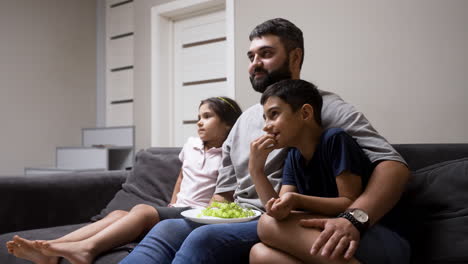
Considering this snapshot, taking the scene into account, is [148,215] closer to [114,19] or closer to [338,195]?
[338,195]

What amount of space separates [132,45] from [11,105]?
4.15 feet

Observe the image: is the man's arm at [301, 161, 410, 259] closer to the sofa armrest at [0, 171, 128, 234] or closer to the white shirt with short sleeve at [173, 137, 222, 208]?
the white shirt with short sleeve at [173, 137, 222, 208]

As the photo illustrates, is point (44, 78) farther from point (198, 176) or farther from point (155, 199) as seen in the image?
point (198, 176)

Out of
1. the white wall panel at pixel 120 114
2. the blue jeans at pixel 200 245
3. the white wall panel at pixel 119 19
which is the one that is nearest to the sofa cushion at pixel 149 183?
the blue jeans at pixel 200 245

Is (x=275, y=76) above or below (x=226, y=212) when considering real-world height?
above

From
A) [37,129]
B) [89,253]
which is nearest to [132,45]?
[37,129]

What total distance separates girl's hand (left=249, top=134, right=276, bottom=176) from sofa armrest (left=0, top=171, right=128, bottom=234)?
1.10 meters

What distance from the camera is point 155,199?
2.01 m

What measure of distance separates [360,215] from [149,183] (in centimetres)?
127

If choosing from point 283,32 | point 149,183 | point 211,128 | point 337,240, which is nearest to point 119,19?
point 149,183

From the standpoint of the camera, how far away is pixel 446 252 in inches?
48.8

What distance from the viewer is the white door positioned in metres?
3.75

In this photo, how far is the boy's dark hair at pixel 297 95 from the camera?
4.11ft

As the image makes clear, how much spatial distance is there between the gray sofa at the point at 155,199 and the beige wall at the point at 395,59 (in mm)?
970
